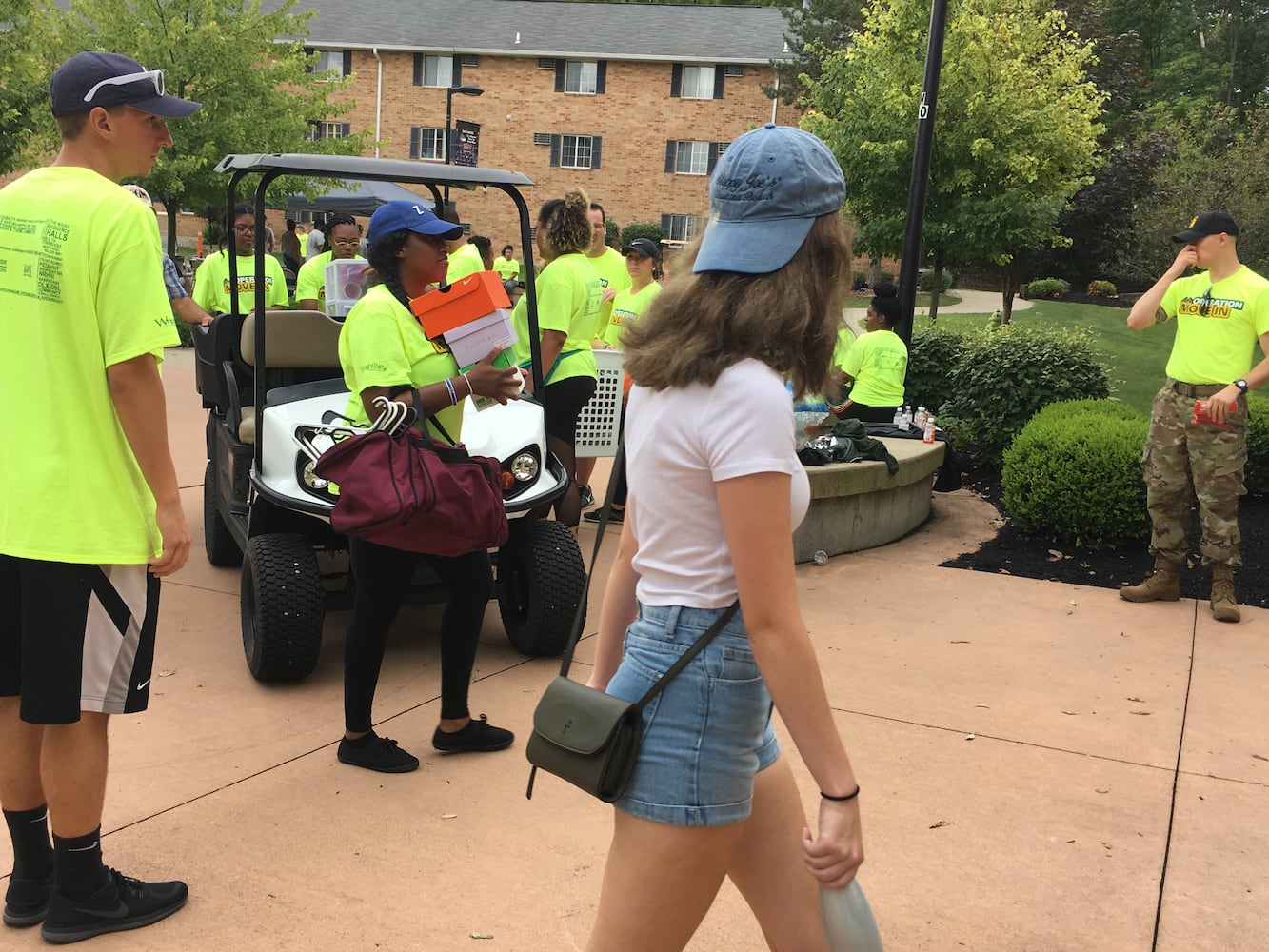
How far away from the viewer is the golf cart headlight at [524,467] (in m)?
5.06

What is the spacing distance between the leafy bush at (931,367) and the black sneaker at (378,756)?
734cm

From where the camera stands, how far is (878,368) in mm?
8625

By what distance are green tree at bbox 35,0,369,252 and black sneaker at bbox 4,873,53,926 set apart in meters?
18.1

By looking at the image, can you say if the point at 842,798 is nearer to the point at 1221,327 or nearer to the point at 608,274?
the point at 1221,327

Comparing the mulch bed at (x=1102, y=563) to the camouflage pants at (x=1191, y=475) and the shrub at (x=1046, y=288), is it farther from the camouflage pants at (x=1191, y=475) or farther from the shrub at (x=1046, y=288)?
the shrub at (x=1046, y=288)

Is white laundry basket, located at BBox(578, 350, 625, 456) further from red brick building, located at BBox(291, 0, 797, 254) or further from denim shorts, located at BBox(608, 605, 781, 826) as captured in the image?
red brick building, located at BBox(291, 0, 797, 254)

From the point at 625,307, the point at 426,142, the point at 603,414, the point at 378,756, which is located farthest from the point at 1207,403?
the point at 426,142

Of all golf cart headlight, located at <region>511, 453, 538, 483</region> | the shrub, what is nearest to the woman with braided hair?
golf cart headlight, located at <region>511, 453, 538, 483</region>

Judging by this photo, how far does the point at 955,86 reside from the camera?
60.7 ft

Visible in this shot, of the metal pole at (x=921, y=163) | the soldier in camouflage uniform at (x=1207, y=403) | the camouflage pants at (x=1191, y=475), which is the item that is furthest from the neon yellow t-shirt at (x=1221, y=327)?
the metal pole at (x=921, y=163)

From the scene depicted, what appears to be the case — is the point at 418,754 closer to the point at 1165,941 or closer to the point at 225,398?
the point at 1165,941

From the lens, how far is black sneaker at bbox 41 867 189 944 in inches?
115

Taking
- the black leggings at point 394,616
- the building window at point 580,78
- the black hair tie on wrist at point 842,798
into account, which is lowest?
the black leggings at point 394,616

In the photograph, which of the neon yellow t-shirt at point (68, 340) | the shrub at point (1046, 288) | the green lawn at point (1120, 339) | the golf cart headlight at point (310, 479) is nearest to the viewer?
the neon yellow t-shirt at point (68, 340)
